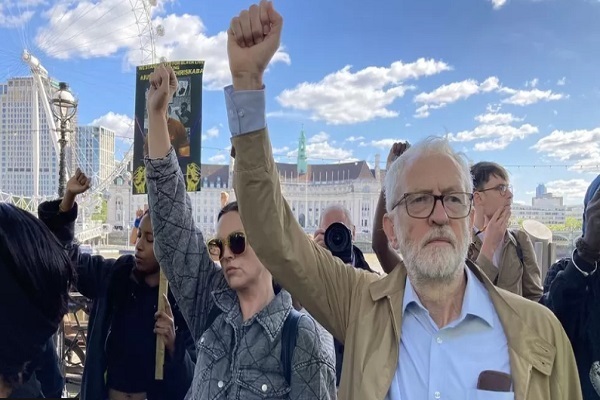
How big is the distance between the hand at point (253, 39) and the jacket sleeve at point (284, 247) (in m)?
0.15

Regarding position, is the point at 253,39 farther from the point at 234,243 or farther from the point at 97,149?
the point at 97,149

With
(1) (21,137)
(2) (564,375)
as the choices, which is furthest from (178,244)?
(1) (21,137)

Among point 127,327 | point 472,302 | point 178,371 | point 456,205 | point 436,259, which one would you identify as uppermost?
point 456,205

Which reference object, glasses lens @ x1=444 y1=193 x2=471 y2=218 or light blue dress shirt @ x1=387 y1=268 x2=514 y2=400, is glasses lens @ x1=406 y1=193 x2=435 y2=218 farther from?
light blue dress shirt @ x1=387 y1=268 x2=514 y2=400

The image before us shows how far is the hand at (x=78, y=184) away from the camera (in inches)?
72.7

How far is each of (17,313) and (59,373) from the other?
1.18 feet

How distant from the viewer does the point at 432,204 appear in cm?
111

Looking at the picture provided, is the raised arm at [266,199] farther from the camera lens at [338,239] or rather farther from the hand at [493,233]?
the hand at [493,233]

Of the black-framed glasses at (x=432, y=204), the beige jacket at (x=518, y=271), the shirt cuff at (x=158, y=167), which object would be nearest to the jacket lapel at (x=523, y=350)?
the black-framed glasses at (x=432, y=204)

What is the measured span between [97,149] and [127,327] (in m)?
3.29

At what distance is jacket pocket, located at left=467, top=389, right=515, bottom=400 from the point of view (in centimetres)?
97

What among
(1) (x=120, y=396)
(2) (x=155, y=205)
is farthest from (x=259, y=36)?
(1) (x=120, y=396)

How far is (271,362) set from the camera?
1.22 metres

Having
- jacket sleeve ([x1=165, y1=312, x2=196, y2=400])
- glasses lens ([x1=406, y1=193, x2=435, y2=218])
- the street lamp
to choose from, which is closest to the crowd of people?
glasses lens ([x1=406, y1=193, x2=435, y2=218])
